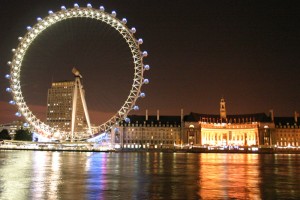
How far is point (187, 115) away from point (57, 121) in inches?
2006

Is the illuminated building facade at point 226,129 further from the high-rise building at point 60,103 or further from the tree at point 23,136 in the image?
the tree at point 23,136

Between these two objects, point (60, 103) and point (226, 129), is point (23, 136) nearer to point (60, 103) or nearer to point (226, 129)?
point (60, 103)

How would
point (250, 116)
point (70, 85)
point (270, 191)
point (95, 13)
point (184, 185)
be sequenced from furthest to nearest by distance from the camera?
point (250, 116), point (70, 85), point (95, 13), point (184, 185), point (270, 191)

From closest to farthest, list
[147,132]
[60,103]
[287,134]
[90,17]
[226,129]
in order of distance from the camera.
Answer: [90,17] < [287,134] < [147,132] < [60,103] < [226,129]

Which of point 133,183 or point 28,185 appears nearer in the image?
point 28,185

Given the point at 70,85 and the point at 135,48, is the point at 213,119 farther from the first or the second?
the point at 135,48

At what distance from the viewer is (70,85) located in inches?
5748

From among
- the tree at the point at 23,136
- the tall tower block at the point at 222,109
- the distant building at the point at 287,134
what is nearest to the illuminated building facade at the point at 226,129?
the tall tower block at the point at 222,109

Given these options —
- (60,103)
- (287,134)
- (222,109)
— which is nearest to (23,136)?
(60,103)

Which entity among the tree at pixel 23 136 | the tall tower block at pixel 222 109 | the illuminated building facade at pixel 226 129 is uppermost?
the tall tower block at pixel 222 109

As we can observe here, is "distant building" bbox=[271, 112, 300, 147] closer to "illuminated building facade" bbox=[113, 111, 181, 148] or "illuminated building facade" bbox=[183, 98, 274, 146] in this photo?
"illuminated building facade" bbox=[183, 98, 274, 146]

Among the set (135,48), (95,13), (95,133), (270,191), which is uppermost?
(95,13)

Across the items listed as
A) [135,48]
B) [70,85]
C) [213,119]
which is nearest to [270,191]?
[135,48]

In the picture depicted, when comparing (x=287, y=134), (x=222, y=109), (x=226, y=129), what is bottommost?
(x=287, y=134)
